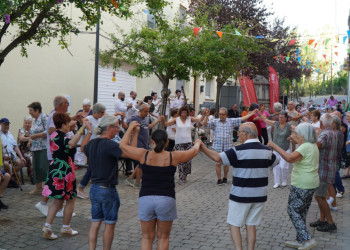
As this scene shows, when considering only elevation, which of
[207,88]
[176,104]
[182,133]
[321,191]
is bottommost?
[321,191]

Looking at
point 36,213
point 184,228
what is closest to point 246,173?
point 184,228

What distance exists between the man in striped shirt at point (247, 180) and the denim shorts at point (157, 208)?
83cm

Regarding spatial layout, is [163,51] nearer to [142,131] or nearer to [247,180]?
[142,131]

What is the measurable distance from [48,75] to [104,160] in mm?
10505

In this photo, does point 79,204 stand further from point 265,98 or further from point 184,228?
point 265,98

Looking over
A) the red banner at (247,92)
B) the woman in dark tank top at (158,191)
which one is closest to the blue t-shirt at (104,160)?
the woman in dark tank top at (158,191)

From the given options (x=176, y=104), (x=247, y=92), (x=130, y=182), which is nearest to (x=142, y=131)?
(x=130, y=182)

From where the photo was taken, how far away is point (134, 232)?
6.16m

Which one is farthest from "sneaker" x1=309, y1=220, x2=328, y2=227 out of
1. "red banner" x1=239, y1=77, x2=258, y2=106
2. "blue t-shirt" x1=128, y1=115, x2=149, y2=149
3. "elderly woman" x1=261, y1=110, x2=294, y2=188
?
"red banner" x1=239, y1=77, x2=258, y2=106

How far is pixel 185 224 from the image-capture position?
6684 millimetres

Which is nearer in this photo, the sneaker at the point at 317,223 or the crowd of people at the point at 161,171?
the crowd of people at the point at 161,171

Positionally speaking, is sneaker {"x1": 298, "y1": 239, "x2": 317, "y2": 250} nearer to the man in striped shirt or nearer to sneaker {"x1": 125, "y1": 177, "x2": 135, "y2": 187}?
the man in striped shirt

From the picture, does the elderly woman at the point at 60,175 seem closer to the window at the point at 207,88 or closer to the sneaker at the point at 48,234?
the sneaker at the point at 48,234

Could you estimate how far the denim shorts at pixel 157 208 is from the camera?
4.18 metres
